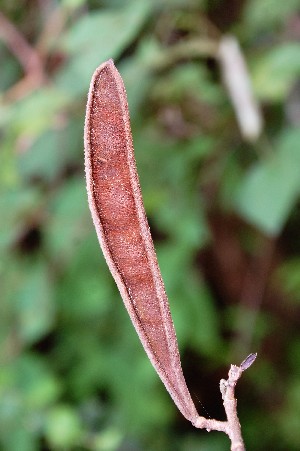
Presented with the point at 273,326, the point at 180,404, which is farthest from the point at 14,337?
the point at 180,404

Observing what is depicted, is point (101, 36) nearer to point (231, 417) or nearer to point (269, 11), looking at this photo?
point (269, 11)

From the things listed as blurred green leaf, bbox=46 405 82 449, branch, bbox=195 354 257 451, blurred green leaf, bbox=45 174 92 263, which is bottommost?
blurred green leaf, bbox=46 405 82 449

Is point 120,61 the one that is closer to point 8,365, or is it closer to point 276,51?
point 276,51

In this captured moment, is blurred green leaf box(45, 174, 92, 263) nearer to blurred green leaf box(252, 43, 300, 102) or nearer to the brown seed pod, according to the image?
blurred green leaf box(252, 43, 300, 102)

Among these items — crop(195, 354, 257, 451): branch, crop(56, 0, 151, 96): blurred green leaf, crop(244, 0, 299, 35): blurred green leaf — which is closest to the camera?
crop(195, 354, 257, 451): branch

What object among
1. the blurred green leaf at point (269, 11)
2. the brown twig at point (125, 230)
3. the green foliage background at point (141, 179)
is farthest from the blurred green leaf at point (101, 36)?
the brown twig at point (125, 230)

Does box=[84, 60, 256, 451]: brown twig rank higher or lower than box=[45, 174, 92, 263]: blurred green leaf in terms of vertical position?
lower

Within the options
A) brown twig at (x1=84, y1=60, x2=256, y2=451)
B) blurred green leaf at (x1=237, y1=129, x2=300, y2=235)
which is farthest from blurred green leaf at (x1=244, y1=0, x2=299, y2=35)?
brown twig at (x1=84, y1=60, x2=256, y2=451)
